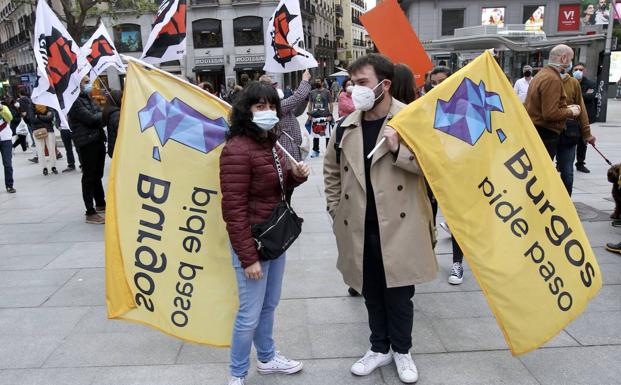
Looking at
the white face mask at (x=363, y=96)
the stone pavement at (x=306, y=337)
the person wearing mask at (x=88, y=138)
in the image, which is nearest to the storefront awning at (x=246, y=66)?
the person wearing mask at (x=88, y=138)

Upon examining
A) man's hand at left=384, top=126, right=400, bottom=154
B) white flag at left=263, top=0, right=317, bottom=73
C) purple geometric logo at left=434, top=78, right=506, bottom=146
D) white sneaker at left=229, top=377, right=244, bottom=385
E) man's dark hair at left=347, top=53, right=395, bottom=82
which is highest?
white flag at left=263, top=0, right=317, bottom=73

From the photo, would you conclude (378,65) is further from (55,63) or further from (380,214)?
(55,63)

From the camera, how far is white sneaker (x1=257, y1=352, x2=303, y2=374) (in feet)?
10.2

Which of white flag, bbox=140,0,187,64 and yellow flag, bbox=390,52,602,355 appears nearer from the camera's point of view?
yellow flag, bbox=390,52,602,355

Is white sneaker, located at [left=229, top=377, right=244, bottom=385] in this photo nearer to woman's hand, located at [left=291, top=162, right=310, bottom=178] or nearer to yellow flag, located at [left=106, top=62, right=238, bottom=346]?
yellow flag, located at [left=106, top=62, right=238, bottom=346]

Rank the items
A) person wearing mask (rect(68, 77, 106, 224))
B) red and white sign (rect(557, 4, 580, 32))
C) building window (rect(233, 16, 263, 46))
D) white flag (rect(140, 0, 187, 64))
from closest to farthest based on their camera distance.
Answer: white flag (rect(140, 0, 187, 64)), person wearing mask (rect(68, 77, 106, 224)), red and white sign (rect(557, 4, 580, 32)), building window (rect(233, 16, 263, 46))

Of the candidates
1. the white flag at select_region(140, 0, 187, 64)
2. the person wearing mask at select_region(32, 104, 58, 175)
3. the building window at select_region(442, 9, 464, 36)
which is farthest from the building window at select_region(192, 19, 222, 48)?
the white flag at select_region(140, 0, 187, 64)

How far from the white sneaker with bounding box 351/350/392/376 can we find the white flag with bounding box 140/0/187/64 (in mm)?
4283

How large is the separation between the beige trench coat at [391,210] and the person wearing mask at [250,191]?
0.98 ft

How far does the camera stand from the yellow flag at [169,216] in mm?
2936

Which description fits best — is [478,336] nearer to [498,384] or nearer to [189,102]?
[498,384]

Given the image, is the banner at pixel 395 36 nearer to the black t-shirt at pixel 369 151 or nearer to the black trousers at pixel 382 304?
the black t-shirt at pixel 369 151

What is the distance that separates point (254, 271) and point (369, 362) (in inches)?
39.9

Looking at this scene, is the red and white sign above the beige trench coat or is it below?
above
